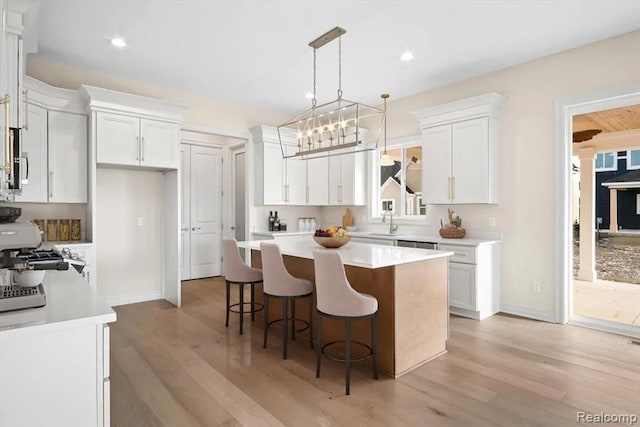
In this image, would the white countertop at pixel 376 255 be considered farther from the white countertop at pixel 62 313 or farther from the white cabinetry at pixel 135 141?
the white cabinetry at pixel 135 141

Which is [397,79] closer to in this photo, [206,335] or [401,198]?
[401,198]

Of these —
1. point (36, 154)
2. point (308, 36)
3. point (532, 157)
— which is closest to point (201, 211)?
point (36, 154)

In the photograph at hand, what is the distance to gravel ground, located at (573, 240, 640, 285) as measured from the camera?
153 inches

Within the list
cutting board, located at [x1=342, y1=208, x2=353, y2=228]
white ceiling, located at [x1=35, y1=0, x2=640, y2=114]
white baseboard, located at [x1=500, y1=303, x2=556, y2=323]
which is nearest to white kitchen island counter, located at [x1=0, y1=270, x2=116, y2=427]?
white ceiling, located at [x1=35, y1=0, x2=640, y2=114]

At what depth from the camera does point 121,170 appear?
4.85 m

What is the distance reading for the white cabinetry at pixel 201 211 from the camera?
254 inches

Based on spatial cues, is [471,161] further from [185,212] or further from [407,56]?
[185,212]

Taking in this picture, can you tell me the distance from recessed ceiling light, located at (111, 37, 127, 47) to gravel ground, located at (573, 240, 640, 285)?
5.15 metres

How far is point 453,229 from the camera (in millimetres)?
4656

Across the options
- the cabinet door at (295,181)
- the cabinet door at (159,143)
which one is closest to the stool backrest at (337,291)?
the cabinet door at (159,143)

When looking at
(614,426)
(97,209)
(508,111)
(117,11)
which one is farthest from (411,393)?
(97,209)

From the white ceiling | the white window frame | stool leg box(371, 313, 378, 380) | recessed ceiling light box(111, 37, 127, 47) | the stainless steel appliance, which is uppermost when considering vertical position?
the white ceiling

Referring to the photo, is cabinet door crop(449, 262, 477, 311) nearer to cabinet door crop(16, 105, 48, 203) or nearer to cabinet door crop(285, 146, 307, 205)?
cabinet door crop(285, 146, 307, 205)

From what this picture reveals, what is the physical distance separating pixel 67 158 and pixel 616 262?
605cm
